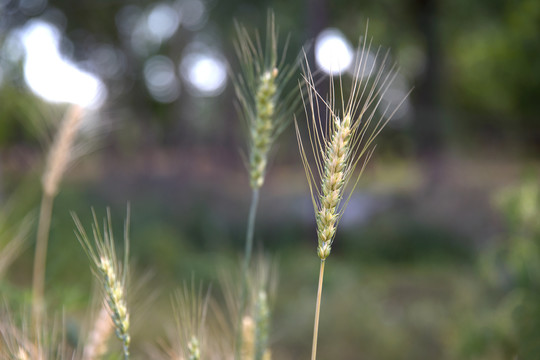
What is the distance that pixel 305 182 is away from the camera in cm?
1239

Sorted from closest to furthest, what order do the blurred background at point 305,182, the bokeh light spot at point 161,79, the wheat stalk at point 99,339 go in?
the wheat stalk at point 99,339 → the blurred background at point 305,182 → the bokeh light spot at point 161,79

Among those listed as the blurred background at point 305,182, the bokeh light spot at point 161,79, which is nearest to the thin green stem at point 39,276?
the blurred background at point 305,182

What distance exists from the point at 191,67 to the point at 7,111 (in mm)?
11681

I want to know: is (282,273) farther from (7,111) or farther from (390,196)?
(390,196)

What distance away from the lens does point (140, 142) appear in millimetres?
15422

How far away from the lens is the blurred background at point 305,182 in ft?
10.8

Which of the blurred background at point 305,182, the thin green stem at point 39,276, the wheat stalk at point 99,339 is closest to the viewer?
the wheat stalk at point 99,339

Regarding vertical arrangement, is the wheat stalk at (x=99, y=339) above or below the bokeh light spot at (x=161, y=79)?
below

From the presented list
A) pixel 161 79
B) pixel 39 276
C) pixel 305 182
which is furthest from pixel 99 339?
pixel 161 79

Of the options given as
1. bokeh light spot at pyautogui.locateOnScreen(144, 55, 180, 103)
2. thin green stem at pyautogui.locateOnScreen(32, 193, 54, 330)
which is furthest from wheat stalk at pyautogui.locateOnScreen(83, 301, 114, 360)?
bokeh light spot at pyautogui.locateOnScreen(144, 55, 180, 103)

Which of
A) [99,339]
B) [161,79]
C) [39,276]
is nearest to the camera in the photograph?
[99,339]

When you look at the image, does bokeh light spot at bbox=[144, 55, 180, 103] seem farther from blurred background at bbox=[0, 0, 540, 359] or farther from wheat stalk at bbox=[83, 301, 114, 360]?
wheat stalk at bbox=[83, 301, 114, 360]

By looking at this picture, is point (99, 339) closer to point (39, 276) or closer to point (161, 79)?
point (39, 276)

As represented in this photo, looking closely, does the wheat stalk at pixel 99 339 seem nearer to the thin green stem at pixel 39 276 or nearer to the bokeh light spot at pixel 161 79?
the thin green stem at pixel 39 276
